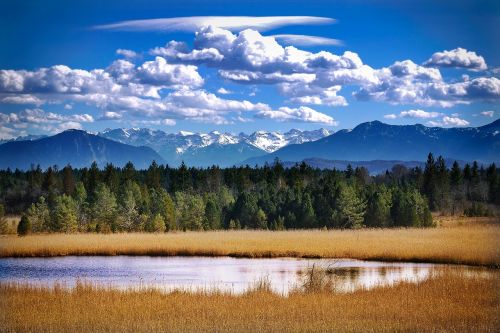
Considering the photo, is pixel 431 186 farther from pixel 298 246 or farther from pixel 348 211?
pixel 298 246

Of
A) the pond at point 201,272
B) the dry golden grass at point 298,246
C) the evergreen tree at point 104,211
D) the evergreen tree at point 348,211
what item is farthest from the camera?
the evergreen tree at point 348,211

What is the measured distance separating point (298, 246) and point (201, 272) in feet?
49.4

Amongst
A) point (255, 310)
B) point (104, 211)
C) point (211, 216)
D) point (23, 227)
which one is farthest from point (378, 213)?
point (255, 310)

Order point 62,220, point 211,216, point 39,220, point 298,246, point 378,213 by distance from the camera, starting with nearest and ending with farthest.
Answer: point 298,246 < point 62,220 < point 39,220 < point 378,213 < point 211,216

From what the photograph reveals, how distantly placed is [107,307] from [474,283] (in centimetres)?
1572

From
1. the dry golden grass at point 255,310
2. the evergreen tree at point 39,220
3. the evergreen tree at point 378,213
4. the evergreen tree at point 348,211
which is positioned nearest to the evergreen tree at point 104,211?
the evergreen tree at point 39,220

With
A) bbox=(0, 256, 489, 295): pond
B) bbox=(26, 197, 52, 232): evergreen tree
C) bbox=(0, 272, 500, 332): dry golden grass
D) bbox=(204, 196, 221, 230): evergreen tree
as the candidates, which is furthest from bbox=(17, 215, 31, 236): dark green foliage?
bbox=(0, 272, 500, 332): dry golden grass

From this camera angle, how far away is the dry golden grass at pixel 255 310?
21.7 meters

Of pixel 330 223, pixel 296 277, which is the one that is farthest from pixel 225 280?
pixel 330 223

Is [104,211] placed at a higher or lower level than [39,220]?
higher

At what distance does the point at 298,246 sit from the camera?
53281 millimetres

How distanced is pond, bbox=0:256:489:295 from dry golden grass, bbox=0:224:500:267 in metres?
2.17

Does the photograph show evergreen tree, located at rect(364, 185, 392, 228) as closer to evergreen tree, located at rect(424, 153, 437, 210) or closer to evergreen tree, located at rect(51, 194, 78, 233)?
Result: evergreen tree, located at rect(51, 194, 78, 233)

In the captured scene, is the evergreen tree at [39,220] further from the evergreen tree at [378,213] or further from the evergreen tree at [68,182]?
the evergreen tree at [68,182]
